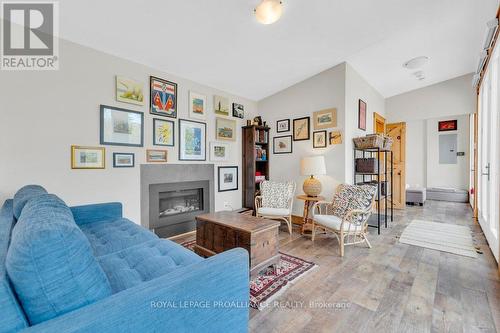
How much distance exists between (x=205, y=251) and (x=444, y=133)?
25.4 ft

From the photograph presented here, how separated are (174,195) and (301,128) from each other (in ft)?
8.06

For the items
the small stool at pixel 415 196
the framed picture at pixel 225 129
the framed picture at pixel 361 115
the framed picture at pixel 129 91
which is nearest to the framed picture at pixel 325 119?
the framed picture at pixel 361 115

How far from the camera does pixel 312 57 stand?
329cm

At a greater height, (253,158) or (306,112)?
(306,112)

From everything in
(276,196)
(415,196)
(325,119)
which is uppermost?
(325,119)

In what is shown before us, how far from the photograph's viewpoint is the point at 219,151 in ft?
12.8

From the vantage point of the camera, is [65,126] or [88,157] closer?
[65,126]

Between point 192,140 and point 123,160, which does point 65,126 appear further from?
point 192,140

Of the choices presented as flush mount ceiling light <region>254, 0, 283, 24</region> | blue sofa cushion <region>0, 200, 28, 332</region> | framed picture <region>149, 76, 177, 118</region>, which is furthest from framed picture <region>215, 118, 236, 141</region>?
blue sofa cushion <region>0, 200, 28, 332</region>

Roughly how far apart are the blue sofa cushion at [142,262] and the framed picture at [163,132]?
5.84 feet

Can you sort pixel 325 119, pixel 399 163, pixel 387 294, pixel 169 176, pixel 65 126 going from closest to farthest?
pixel 387 294, pixel 65 126, pixel 169 176, pixel 325 119, pixel 399 163

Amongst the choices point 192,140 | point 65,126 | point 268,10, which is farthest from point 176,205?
point 268,10

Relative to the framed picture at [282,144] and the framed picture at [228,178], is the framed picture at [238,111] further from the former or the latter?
the framed picture at [228,178]

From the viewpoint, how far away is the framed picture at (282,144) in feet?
13.7
